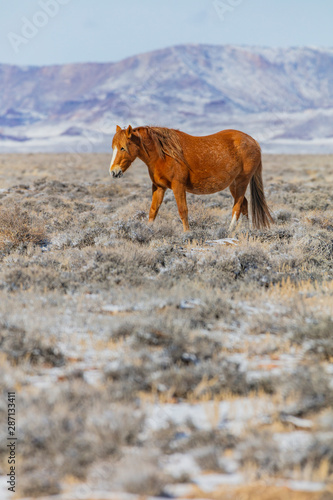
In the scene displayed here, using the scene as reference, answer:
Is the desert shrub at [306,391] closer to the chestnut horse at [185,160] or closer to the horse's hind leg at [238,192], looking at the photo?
the chestnut horse at [185,160]

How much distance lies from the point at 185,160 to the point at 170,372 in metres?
5.96

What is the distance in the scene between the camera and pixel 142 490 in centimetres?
299

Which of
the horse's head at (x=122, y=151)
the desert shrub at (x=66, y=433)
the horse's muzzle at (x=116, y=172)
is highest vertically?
the horse's head at (x=122, y=151)

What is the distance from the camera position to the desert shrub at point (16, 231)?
976 centimetres

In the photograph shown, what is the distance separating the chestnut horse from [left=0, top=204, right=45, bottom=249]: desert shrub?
217cm

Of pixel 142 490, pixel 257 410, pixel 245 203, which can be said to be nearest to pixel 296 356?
pixel 257 410

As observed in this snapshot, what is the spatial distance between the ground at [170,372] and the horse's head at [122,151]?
4.42 feet

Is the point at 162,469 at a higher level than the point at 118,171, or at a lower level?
lower

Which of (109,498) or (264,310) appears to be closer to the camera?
(109,498)

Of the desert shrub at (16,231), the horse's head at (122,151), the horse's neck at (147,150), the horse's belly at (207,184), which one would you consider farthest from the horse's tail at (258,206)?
the desert shrub at (16,231)

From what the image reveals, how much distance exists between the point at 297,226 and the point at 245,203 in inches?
50.2

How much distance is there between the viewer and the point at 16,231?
32.3ft

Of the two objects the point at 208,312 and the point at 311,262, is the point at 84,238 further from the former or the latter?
the point at 208,312

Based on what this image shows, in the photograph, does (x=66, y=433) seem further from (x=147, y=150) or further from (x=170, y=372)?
(x=147, y=150)
